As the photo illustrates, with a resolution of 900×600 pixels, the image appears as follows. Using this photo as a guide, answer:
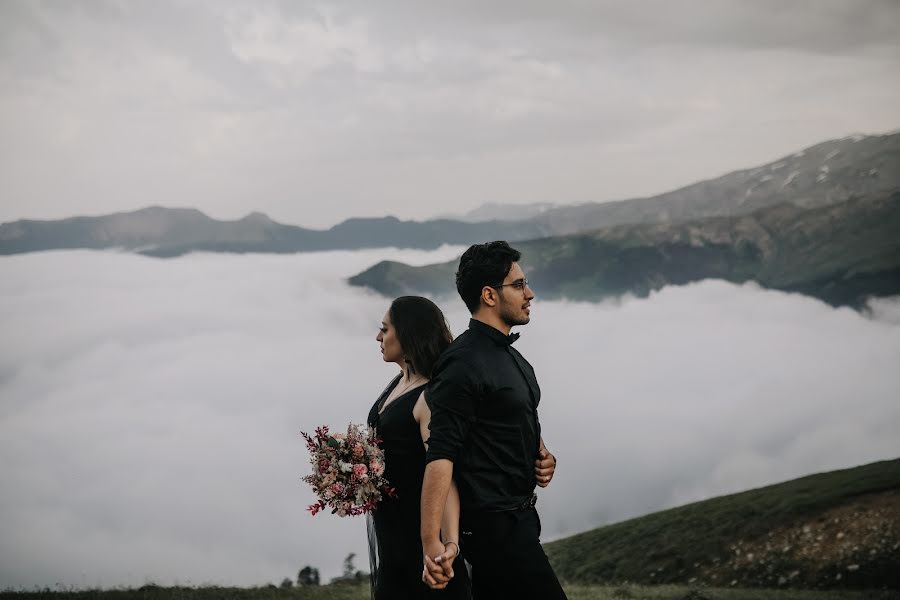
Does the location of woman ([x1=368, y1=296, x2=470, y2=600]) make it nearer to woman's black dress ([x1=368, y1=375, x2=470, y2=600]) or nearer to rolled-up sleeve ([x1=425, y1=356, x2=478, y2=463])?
woman's black dress ([x1=368, y1=375, x2=470, y2=600])

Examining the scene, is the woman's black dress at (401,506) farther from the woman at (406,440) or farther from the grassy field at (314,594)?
the grassy field at (314,594)

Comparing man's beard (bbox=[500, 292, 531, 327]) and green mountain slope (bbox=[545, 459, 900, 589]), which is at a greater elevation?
man's beard (bbox=[500, 292, 531, 327])

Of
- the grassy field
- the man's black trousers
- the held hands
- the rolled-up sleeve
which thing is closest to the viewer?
the held hands

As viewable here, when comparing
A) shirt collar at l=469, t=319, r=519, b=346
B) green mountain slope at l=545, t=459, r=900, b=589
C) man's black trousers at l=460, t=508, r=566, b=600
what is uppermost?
shirt collar at l=469, t=319, r=519, b=346

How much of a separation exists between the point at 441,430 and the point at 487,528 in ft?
2.25

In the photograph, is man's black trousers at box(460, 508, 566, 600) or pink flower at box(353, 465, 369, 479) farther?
pink flower at box(353, 465, 369, 479)

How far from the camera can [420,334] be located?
5.91 m

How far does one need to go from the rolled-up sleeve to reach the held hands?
50 centimetres

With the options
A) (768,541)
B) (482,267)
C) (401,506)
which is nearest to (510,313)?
(482,267)


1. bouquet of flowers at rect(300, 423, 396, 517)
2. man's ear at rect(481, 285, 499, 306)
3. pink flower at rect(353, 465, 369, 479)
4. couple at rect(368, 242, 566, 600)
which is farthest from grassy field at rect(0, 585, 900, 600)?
man's ear at rect(481, 285, 499, 306)

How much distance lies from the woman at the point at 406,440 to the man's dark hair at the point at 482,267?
1.10 feet

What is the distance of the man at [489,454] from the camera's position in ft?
16.8

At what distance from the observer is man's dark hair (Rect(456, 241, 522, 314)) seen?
5.53 metres

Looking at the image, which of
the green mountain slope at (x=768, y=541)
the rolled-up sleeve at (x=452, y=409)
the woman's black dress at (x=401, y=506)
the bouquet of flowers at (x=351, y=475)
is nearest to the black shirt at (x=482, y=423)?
the rolled-up sleeve at (x=452, y=409)
